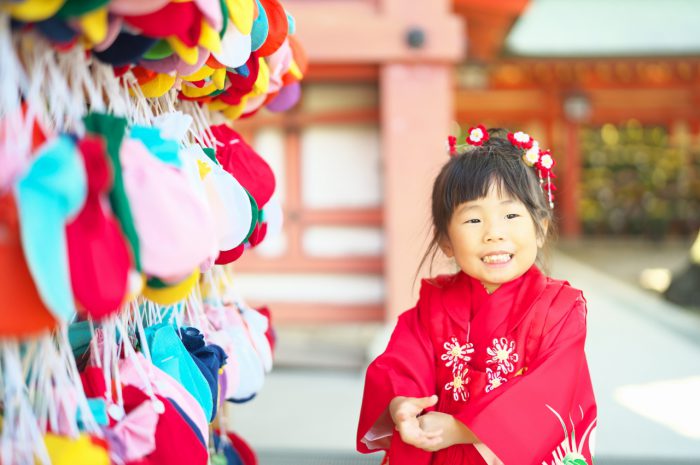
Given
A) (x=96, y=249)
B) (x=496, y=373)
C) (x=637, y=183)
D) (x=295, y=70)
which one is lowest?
(x=637, y=183)

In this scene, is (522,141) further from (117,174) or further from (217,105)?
(117,174)

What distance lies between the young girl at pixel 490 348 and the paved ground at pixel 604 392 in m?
1.52

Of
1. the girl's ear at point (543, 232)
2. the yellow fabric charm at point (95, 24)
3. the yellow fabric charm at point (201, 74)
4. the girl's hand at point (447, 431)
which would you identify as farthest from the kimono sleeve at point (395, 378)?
the yellow fabric charm at point (95, 24)

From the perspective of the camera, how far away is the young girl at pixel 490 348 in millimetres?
1537

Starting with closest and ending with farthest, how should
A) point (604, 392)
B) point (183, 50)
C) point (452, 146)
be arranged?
1. point (183, 50)
2. point (452, 146)
3. point (604, 392)

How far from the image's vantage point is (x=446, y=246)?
69.0 inches

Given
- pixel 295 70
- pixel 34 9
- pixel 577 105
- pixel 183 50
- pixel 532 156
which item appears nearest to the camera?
pixel 34 9

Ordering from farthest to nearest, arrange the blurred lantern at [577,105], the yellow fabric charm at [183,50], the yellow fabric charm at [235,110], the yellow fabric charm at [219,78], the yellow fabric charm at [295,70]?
1. the blurred lantern at [577,105]
2. the yellow fabric charm at [295,70]
3. the yellow fabric charm at [235,110]
4. the yellow fabric charm at [219,78]
5. the yellow fabric charm at [183,50]

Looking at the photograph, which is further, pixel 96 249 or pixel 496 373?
A: pixel 496 373

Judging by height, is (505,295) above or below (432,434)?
above

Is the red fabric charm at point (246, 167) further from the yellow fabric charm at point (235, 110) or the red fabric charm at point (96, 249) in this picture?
the red fabric charm at point (96, 249)

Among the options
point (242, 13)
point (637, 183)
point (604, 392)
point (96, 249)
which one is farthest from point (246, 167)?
point (637, 183)

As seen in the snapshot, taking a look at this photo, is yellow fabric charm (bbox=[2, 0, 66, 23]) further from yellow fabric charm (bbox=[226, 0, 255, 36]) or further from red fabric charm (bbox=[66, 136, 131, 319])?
yellow fabric charm (bbox=[226, 0, 255, 36])

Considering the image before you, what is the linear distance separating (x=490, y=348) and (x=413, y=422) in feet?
0.83
